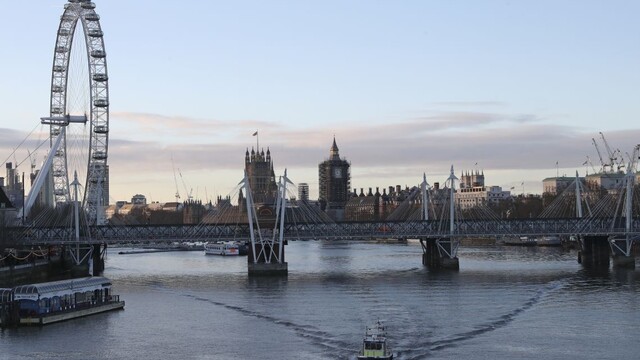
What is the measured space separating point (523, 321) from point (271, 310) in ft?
44.6

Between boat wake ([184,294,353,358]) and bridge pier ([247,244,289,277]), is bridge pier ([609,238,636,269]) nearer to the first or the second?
bridge pier ([247,244,289,277])

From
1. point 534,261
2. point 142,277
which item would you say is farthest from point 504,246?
point 142,277

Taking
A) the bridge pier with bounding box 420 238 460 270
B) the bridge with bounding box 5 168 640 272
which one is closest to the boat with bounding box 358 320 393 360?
the bridge with bounding box 5 168 640 272

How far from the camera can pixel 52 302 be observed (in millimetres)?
55844

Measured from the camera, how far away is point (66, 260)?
283ft

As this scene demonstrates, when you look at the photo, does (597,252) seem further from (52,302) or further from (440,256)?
(52,302)

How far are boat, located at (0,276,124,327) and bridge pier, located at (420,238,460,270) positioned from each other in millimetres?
35674

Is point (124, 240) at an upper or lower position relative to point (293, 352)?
upper

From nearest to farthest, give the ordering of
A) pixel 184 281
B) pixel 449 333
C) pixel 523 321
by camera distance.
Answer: pixel 449 333, pixel 523 321, pixel 184 281

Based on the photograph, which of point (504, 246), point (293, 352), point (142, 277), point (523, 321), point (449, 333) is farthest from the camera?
point (504, 246)

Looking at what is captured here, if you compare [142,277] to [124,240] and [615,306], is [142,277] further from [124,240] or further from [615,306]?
[615,306]

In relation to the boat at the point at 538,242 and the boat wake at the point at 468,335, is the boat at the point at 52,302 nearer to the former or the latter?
the boat wake at the point at 468,335

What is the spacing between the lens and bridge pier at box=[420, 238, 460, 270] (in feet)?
294

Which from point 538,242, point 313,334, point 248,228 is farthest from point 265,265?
point 538,242
